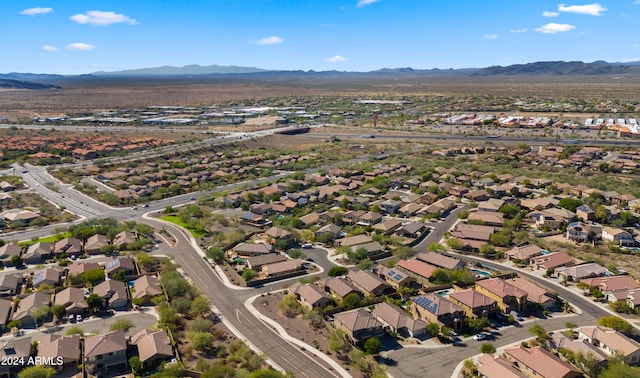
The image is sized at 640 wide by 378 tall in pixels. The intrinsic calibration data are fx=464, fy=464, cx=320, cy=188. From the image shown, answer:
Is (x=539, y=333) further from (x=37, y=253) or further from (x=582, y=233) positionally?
(x=37, y=253)

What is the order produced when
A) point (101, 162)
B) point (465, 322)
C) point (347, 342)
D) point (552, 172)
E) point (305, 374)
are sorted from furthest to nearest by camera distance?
1. point (101, 162)
2. point (552, 172)
3. point (465, 322)
4. point (347, 342)
5. point (305, 374)

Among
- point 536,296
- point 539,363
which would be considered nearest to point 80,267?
point 539,363

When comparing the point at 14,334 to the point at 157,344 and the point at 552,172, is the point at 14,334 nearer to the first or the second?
the point at 157,344

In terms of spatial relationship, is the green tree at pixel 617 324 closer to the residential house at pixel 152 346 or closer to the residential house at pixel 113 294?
the residential house at pixel 152 346

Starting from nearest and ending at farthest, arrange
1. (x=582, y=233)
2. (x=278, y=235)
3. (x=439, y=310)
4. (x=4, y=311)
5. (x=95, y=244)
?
(x=439, y=310) → (x=4, y=311) → (x=95, y=244) → (x=582, y=233) → (x=278, y=235)

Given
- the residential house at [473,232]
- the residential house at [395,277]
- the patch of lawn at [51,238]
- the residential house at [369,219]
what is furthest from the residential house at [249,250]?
the residential house at [473,232]

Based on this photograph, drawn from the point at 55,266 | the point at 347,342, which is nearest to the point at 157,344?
the point at 347,342

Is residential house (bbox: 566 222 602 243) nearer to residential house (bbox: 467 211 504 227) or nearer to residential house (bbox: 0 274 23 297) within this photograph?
residential house (bbox: 467 211 504 227)
